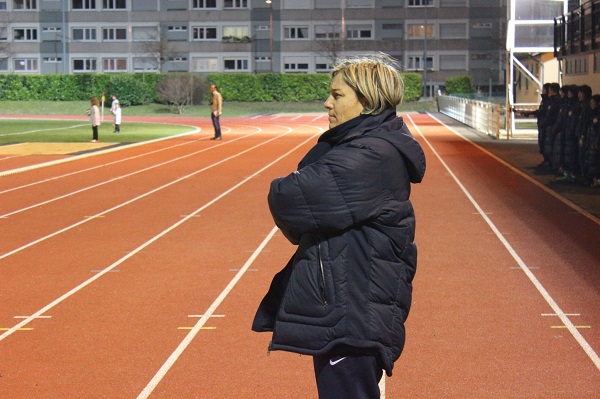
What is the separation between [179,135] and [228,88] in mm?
40465

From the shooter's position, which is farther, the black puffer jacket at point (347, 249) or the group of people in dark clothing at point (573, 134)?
the group of people in dark clothing at point (573, 134)

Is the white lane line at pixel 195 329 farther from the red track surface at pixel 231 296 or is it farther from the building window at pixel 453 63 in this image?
the building window at pixel 453 63

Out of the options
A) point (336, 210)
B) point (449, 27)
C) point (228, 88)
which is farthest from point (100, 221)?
point (449, 27)

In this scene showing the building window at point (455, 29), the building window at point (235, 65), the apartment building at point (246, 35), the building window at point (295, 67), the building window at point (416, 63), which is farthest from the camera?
the building window at point (235, 65)

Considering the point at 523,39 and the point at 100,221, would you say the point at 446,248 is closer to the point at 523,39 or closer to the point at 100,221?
the point at 100,221

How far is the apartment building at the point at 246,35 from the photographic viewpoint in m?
87.8

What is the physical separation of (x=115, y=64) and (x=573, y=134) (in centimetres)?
7578

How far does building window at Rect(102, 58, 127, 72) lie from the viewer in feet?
297

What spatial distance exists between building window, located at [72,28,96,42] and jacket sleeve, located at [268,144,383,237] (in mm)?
90056

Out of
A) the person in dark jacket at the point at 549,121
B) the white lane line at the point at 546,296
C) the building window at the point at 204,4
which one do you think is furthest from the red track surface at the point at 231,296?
the building window at the point at 204,4

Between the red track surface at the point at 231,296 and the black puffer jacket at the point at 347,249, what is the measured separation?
2.44 metres

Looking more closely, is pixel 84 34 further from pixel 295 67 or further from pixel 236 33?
pixel 295 67

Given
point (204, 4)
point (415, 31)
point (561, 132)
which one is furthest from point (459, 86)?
point (561, 132)

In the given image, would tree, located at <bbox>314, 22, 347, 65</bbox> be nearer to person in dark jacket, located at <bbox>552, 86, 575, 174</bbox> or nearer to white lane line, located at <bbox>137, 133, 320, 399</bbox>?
person in dark jacket, located at <bbox>552, 86, 575, 174</bbox>
